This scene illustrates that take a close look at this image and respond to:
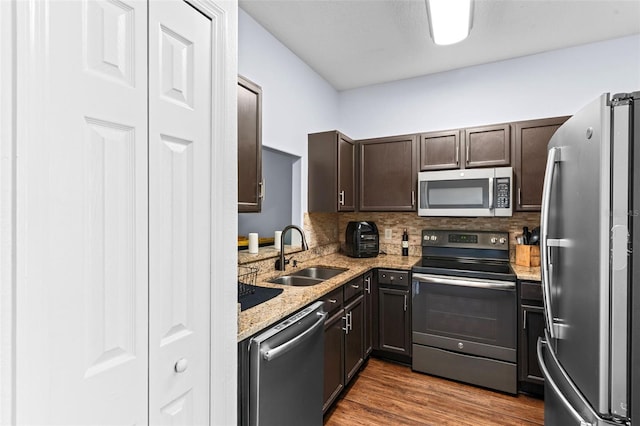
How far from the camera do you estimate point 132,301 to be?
2.64ft

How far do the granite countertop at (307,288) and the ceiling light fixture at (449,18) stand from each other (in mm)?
1836

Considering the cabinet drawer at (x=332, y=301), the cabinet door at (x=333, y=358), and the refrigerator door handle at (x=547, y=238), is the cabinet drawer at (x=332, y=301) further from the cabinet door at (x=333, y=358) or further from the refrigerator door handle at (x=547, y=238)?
the refrigerator door handle at (x=547, y=238)

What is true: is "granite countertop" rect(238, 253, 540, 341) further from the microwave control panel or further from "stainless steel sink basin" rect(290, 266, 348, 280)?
the microwave control panel

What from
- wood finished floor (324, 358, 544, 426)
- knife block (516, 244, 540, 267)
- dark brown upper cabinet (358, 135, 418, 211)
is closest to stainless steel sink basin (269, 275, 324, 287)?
wood finished floor (324, 358, 544, 426)

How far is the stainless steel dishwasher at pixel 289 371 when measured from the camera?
134 centimetres

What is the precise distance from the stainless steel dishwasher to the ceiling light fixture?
6.40ft

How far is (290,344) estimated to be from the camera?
4.85ft

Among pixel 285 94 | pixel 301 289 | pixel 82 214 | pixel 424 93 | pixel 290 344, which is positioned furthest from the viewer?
pixel 424 93

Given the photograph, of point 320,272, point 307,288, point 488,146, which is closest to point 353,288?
point 320,272

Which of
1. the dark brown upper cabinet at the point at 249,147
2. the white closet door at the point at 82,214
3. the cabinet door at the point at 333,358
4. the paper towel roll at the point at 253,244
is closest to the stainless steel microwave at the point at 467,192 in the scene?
the cabinet door at the point at 333,358

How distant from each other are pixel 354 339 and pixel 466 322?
93cm

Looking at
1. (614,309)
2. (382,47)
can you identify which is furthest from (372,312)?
(382,47)

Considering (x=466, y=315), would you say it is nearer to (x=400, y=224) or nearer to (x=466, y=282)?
(x=466, y=282)

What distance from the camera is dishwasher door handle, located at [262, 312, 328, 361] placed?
1345 millimetres
